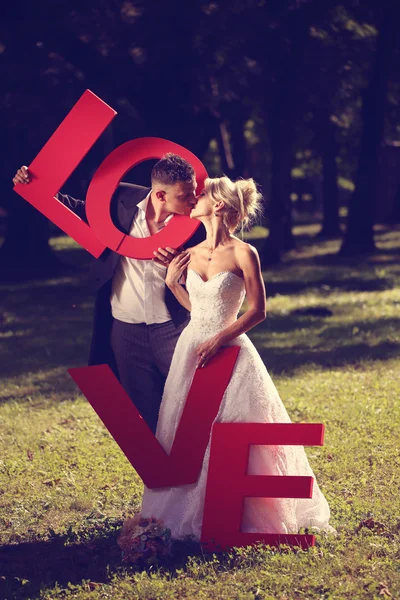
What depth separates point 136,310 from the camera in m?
6.66

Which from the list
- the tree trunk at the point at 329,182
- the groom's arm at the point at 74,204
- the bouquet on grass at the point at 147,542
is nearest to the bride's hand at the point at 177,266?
the groom's arm at the point at 74,204

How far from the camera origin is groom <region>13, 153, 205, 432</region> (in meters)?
6.55

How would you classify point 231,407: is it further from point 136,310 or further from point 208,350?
point 136,310

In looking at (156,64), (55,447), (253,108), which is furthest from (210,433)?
(253,108)

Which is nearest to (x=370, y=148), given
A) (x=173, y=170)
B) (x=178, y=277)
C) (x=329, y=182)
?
(x=329, y=182)

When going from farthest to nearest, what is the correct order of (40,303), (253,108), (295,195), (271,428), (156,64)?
(295,195) → (253,108) → (156,64) → (40,303) → (271,428)

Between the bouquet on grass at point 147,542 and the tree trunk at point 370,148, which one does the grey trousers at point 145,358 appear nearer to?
the bouquet on grass at point 147,542

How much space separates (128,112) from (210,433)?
1822 centimetres

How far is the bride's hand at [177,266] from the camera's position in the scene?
6.21 meters

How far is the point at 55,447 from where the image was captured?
9.00 m

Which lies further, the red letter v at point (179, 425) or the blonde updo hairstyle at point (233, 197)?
the red letter v at point (179, 425)

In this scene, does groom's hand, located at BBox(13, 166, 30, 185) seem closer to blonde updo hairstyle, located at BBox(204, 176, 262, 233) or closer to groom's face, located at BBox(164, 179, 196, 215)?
groom's face, located at BBox(164, 179, 196, 215)

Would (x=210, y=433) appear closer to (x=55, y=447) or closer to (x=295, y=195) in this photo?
(x=55, y=447)

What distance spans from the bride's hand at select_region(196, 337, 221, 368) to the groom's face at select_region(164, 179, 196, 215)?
877mm
